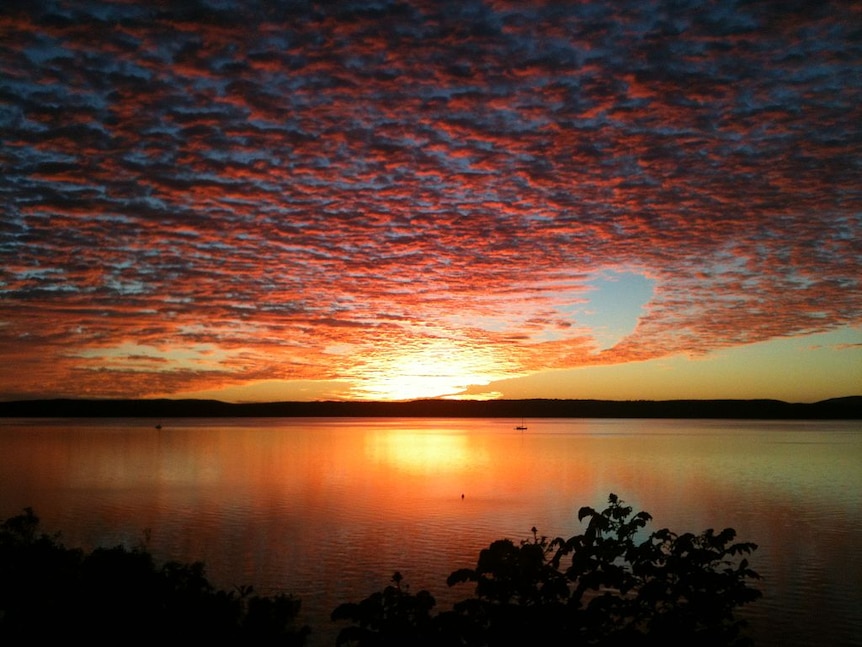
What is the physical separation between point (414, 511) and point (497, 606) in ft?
126

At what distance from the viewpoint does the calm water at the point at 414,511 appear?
1105 inches

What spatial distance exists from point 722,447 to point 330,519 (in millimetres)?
90565

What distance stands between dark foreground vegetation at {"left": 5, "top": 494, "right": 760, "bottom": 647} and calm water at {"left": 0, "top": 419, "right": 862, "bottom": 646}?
8.64 meters

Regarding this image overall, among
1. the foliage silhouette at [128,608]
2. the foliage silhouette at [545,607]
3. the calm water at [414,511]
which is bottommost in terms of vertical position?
the calm water at [414,511]

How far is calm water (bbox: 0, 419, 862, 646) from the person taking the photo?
92.1 feet

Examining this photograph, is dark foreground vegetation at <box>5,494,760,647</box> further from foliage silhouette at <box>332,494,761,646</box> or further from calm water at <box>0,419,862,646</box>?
calm water at <box>0,419,862,646</box>

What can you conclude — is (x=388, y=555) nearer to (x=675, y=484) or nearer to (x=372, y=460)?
(x=675, y=484)

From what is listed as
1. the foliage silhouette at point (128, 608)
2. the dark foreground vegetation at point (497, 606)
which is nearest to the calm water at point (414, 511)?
the foliage silhouette at point (128, 608)

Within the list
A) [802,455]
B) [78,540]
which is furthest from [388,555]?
[802,455]

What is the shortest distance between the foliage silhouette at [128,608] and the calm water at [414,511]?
7579mm

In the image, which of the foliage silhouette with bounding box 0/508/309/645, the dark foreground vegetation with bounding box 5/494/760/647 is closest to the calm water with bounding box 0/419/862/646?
the foliage silhouette with bounding box 0/508/309/645

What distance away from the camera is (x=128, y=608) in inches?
542

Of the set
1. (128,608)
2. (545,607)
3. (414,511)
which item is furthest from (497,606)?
(414,511)

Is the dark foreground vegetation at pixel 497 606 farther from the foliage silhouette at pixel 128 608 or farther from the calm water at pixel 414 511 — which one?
the calm water at pixel 414 511
